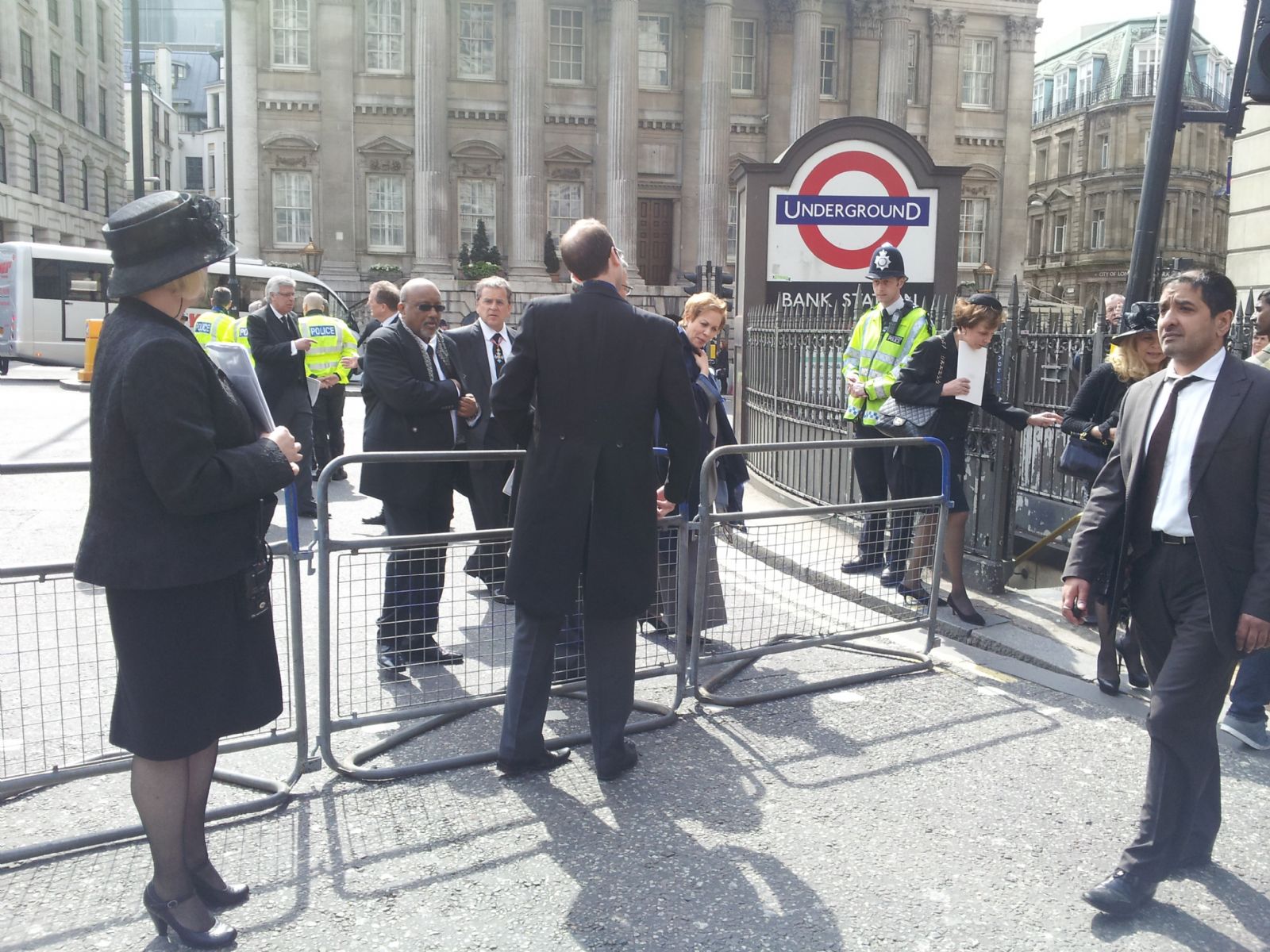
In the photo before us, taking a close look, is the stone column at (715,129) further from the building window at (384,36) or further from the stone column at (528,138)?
the building window at (384,36)

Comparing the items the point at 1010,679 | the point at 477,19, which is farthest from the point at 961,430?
the point at 477,19

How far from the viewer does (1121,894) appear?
10.8ft

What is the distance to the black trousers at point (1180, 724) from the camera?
336 cm

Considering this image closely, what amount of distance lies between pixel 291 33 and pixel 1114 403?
1497 inches

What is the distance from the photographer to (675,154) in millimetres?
40531

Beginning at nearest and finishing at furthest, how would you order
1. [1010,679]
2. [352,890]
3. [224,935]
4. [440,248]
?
[224,935] < [352,890] < [1010,679] < [440,248]

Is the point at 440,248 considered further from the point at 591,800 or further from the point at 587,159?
the point at 591,800

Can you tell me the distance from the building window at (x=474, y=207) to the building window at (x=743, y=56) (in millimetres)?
9979

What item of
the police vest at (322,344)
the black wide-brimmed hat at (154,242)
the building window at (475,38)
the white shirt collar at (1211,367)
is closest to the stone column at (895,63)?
the building window at (475,38)

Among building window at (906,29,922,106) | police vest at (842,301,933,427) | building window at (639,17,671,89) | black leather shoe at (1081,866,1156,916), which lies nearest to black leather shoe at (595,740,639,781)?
black leather shoe at (1081,866,1156,916)

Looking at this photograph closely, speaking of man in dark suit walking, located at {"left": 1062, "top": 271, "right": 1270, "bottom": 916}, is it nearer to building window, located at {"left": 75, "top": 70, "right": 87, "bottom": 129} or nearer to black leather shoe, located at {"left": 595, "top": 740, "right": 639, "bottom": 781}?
black leather shoe, located at {"left": 595, "top": 740, "right": 639, "bottom": 781}

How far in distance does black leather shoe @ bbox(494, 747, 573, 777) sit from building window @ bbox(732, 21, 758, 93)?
39817 millimetres

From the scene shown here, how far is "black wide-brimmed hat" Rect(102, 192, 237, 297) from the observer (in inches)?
116

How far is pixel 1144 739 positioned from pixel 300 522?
286 inches
